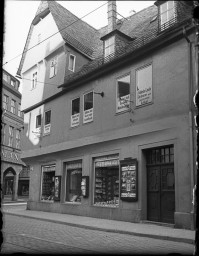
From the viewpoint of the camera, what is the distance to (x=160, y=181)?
12578 mm

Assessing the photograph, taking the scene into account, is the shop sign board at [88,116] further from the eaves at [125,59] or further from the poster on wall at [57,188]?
the poster on wall at [57,188]

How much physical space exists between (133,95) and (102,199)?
5.03m

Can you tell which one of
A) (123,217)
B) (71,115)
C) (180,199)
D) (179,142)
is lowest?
(123,217)

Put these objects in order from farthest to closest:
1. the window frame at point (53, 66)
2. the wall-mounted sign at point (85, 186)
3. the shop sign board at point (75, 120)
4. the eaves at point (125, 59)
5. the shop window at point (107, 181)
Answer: the window frame at point (53, 66)
the shop sign board at point (75, 120)
the wall-mounted sign at point (85, 186)
the shop window at point (107, 181)
the eaves at point (125, 59)

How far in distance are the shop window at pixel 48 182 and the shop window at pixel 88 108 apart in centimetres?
434

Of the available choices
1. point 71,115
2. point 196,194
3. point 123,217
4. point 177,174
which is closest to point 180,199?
point 177,174

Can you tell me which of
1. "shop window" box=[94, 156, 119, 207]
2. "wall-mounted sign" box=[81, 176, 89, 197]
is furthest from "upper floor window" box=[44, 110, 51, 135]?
"shop window" box=[94, 156, 119, 207]

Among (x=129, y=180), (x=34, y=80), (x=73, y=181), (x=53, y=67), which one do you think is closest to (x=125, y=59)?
(x=129, y=180)

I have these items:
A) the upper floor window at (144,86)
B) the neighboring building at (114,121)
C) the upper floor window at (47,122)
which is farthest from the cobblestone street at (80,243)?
the upper floor window at (47,122)

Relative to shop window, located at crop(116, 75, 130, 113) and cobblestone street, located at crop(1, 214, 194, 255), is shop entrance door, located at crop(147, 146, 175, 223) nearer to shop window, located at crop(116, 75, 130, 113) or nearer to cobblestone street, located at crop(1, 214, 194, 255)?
cobblestone street, located at crop(1, 214, 194, 255)

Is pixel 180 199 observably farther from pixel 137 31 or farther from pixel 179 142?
pixel 137 31

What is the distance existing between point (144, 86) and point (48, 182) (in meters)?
9.39

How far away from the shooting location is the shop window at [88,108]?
16.4m

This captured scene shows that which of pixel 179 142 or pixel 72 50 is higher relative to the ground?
pixel 72 50
